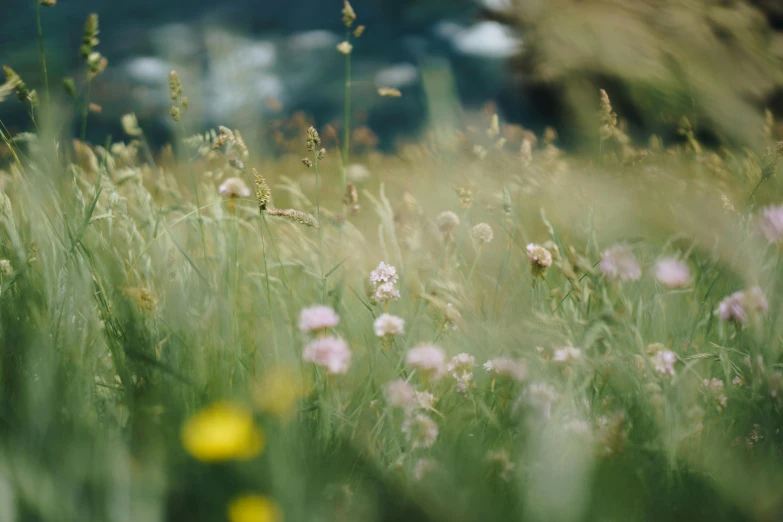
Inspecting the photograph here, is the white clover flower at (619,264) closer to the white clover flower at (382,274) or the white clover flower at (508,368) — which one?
the white clover flower at (508,368)

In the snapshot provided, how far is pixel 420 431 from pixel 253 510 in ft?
0.96

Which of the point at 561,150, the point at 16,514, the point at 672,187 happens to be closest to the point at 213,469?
the point at 16,514

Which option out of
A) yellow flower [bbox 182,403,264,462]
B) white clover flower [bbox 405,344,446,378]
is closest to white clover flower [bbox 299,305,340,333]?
white clover flower [bbox 405,344,446,378]

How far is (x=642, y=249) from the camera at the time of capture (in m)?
1.26

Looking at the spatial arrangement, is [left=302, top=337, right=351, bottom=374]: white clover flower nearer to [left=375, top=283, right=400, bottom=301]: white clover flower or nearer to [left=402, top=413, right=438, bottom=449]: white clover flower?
[left=402, top=413, right=438, bottom=449]: white clover flower

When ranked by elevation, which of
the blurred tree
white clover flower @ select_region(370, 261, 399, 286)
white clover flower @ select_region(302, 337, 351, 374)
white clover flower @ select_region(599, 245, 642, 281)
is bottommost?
white clover flower @ select_region(370, 261, 399, 286)

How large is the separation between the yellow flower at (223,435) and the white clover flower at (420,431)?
23 cm

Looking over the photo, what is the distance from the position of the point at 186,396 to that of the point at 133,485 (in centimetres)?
22

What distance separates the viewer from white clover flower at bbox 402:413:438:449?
78cm

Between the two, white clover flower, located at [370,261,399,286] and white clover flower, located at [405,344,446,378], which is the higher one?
white clover flower, located at [405,344,446,378]

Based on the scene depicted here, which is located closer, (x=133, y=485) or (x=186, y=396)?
(x=133, y=485)

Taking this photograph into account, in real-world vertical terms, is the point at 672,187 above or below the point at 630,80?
below

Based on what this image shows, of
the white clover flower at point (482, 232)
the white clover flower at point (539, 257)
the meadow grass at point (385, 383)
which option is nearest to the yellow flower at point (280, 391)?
the meadow grass at point (385, 383)

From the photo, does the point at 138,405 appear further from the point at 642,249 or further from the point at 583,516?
the point at 642,249
